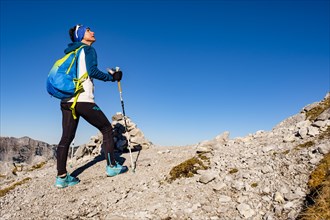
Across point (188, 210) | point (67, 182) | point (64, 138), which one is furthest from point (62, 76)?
point (188, 210)

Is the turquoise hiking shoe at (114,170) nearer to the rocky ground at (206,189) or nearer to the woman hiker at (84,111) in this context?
the woman hiker at (84,111)

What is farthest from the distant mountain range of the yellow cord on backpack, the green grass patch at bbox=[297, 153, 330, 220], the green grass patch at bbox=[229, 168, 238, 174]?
the green grass patch at bbox=[297, 153, 330, 220]

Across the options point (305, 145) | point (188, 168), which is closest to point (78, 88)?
point (188, 168)

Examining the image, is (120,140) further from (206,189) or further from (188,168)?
(206,189)

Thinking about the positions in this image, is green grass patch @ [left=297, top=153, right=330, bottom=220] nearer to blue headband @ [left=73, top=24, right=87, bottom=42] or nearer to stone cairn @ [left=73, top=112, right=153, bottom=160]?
blue headband @ [left=73, top=24, right=87, bottom=42]

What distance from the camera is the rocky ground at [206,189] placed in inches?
253

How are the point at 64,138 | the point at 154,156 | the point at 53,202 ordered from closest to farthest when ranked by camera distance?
the point at 53,202
the point at 64,138
the point at 154,156

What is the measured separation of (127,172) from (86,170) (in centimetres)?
227

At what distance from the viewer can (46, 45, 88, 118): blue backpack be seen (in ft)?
28.9

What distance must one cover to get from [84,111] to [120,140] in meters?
5.74

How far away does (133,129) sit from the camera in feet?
52.5

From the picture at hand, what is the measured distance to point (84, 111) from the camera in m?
9.19

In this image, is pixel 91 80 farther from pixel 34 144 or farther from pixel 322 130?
pixel 34 144

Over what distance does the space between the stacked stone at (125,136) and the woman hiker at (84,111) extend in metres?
4.75
